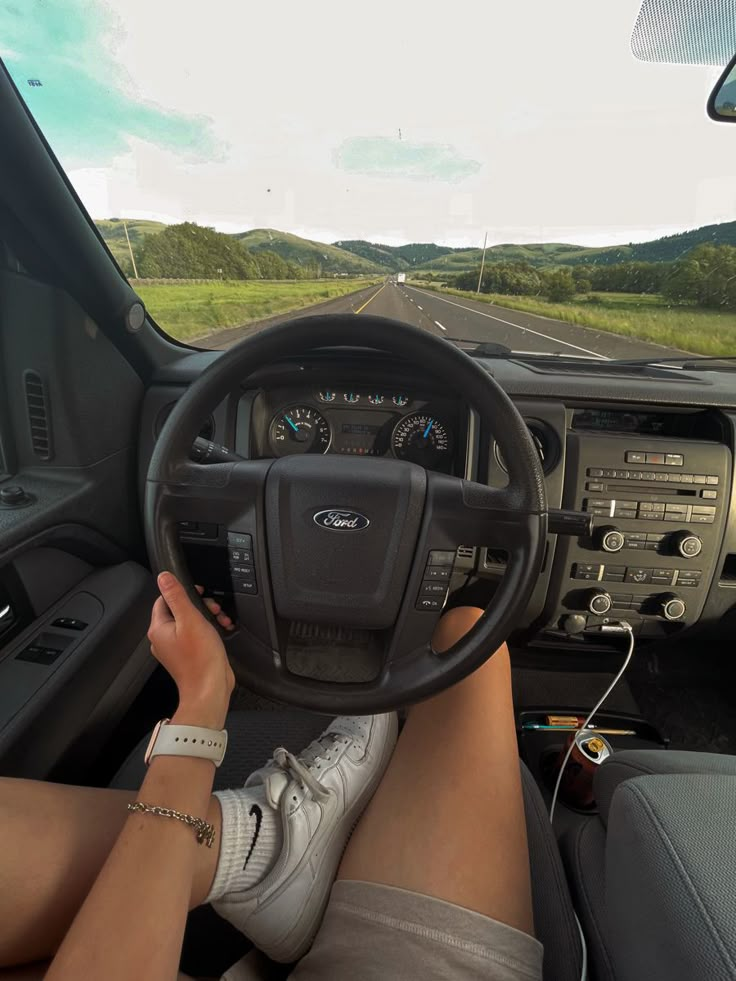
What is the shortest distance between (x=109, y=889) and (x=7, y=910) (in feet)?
0.90

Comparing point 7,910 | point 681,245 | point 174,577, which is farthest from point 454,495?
point 681,245

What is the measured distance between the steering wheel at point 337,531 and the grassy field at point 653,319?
1186mm

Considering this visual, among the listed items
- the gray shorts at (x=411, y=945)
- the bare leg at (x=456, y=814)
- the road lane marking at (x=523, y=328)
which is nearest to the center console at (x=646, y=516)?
the road lane marking at (x=523, y=328)

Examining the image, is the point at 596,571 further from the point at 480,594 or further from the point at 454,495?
the point at 454,495

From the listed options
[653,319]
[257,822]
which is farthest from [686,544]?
[257,822]

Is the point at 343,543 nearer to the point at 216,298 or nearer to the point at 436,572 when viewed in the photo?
the point at 436,572

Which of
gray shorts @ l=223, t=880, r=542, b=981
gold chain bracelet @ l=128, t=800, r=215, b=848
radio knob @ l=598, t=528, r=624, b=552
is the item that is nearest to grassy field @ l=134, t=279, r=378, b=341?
radio knob @ l=598, t=528, r=624, b=552

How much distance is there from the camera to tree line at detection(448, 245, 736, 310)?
191 cm

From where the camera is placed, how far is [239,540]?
3.88 feet

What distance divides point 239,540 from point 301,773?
0.51 meters

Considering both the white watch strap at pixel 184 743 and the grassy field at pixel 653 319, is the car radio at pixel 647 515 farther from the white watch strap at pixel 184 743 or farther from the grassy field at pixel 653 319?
the white watch strap at pixel 184 743

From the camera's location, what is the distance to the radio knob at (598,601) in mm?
1854

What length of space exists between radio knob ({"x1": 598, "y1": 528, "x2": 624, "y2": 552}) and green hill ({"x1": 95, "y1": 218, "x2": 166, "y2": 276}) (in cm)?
176

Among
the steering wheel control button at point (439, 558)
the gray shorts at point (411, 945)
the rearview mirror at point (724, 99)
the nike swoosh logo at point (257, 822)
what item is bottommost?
the gray shorts at point (411, 945)
